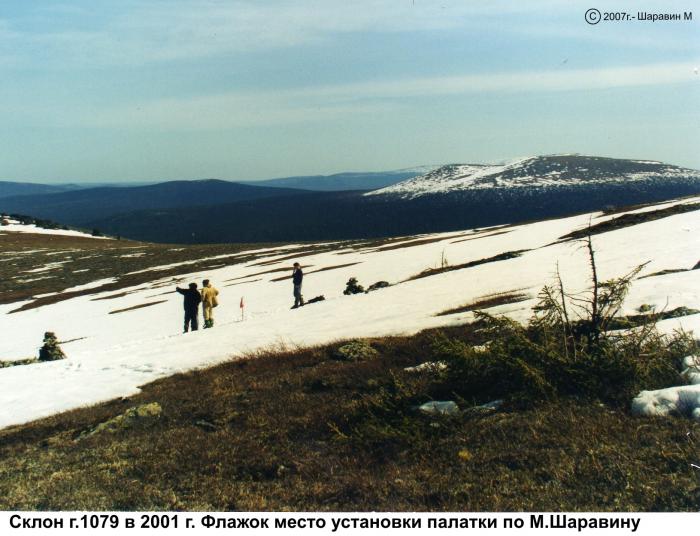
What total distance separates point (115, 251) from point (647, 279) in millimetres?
83966

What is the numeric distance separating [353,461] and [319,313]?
49.1 feet

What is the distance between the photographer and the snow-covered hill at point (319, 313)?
13281 millimetres

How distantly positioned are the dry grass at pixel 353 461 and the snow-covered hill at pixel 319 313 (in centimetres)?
118

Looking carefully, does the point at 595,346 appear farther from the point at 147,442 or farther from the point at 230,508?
the point at 147,442

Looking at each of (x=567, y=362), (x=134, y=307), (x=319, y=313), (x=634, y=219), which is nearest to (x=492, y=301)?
(x=319, y=313)

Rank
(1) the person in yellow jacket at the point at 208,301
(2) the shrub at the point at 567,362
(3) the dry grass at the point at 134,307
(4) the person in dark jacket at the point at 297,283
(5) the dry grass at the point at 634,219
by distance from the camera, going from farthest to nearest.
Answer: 1. (3) the dry grass at the point at 134,307
2. (5) the dry grass at the point at 634,219
3. (4) the person in dark jacket at the point at 297,283
4. (1) the person in yellow jacket at the point at 208,301
5. (2) the shrub at the point at 567,362

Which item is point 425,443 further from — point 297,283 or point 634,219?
point 634,219

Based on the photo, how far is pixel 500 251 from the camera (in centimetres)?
3319

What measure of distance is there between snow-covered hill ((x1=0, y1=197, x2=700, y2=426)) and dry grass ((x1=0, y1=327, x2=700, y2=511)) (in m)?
1.18

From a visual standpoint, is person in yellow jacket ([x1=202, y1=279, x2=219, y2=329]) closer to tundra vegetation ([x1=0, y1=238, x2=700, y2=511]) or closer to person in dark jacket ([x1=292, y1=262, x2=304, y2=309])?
person in dark jacket ([x1=292, y1=262, x2=304, y2=309])

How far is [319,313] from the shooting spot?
842 inches

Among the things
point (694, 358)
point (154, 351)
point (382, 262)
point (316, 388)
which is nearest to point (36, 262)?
point (382, 262)

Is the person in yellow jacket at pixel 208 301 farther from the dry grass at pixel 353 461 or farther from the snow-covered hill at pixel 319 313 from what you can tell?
the dry grass at pixel 353 461

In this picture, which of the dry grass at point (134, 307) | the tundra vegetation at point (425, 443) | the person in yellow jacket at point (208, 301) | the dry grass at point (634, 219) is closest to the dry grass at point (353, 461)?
the tundra vegetation at point (425, 443)
